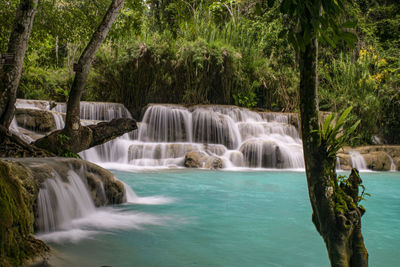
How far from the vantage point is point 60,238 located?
3305 mm

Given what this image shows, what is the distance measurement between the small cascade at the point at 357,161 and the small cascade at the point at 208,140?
6.04 ft

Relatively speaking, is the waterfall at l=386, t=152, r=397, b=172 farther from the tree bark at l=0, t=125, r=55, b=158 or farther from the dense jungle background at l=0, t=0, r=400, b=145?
the tree bark at l=0, t=125, r=55, b=158

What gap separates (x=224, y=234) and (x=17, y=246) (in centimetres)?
228

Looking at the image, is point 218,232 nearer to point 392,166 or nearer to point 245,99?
point 392,166

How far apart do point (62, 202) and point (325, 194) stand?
293 cm

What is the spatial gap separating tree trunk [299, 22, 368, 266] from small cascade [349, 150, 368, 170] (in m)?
10.8

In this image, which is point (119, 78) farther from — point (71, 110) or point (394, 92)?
point (394, 92)

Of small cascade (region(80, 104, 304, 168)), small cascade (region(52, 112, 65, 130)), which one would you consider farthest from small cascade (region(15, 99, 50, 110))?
small cascade (region(80, 104, 304, 168))

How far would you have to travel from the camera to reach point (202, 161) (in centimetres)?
1046

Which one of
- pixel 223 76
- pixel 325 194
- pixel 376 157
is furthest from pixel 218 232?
pixel 223 76

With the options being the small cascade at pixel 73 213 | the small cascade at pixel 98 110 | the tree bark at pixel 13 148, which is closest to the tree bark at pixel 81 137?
the tree bark at pixel 13 148

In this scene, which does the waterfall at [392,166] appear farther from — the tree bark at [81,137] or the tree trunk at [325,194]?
the tree trunk at [325,194]

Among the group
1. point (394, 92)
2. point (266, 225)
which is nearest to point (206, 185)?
point (266, 225)

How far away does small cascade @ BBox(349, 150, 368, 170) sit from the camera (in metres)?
11.9
